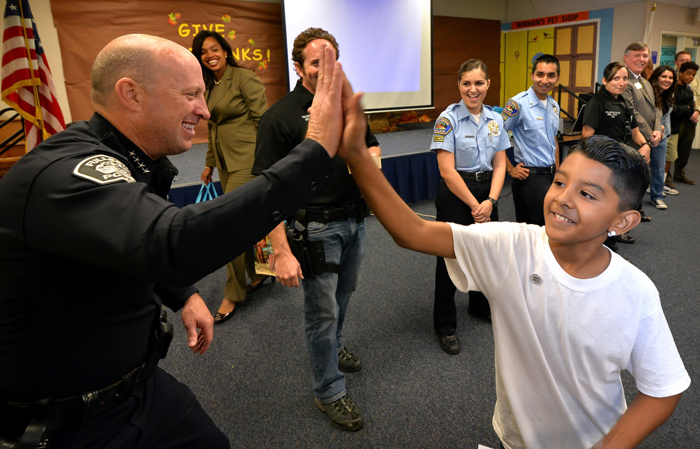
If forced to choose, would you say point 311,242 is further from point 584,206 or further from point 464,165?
point 464,165

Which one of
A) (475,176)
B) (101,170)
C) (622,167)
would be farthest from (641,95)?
(101,170)

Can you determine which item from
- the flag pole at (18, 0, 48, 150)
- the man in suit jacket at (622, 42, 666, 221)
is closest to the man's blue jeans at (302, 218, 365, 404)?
the flag pole at (18, 0, 48, 150)

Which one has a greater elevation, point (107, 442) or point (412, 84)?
point (412, 84)

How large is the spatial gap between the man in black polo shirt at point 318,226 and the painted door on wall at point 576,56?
7.77 meters

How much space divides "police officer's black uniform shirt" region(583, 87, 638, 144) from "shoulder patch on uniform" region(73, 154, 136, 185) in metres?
3.38

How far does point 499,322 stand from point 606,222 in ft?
1.06

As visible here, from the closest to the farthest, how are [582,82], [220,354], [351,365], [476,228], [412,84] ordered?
[476,228], [351,365], [220,354], [412,84], [582,82]

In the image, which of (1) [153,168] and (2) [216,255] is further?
(1) [153,168]

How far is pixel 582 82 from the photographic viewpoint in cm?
819

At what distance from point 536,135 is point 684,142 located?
435 cm

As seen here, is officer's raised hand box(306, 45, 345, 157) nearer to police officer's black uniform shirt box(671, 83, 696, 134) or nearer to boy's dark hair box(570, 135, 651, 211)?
boy's dark hair box(570, 135, 651, 211)

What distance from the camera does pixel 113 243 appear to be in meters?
0.63

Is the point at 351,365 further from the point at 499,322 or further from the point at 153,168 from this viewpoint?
the point at 153,168

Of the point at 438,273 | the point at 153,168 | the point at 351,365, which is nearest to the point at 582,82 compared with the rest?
the point at 438,273
